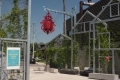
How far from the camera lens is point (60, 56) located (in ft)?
66.7

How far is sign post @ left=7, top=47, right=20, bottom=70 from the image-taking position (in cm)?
810

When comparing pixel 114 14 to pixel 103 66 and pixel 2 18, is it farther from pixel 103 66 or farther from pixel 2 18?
pixel 2 18

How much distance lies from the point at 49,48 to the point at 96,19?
8.32 meters

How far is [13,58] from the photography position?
823 cm

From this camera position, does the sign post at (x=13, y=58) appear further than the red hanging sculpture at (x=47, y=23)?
No

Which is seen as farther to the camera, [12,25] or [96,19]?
[96,19]

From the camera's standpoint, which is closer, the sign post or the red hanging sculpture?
the sign post

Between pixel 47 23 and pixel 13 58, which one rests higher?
pixel 47 23

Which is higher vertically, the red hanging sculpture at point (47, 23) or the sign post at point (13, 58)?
the red hanging sculpture at point (47, 23)

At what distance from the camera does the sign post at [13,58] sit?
26.6 feet

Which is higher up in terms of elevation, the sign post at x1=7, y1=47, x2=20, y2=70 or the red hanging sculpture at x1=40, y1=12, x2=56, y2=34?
the red hanging sculpture at x1=40, y1=12, x2=56, y2=34

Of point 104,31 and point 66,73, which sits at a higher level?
point 104,31

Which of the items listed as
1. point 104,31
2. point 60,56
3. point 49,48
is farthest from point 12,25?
point 49,48

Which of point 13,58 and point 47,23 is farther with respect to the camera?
point 47,23
